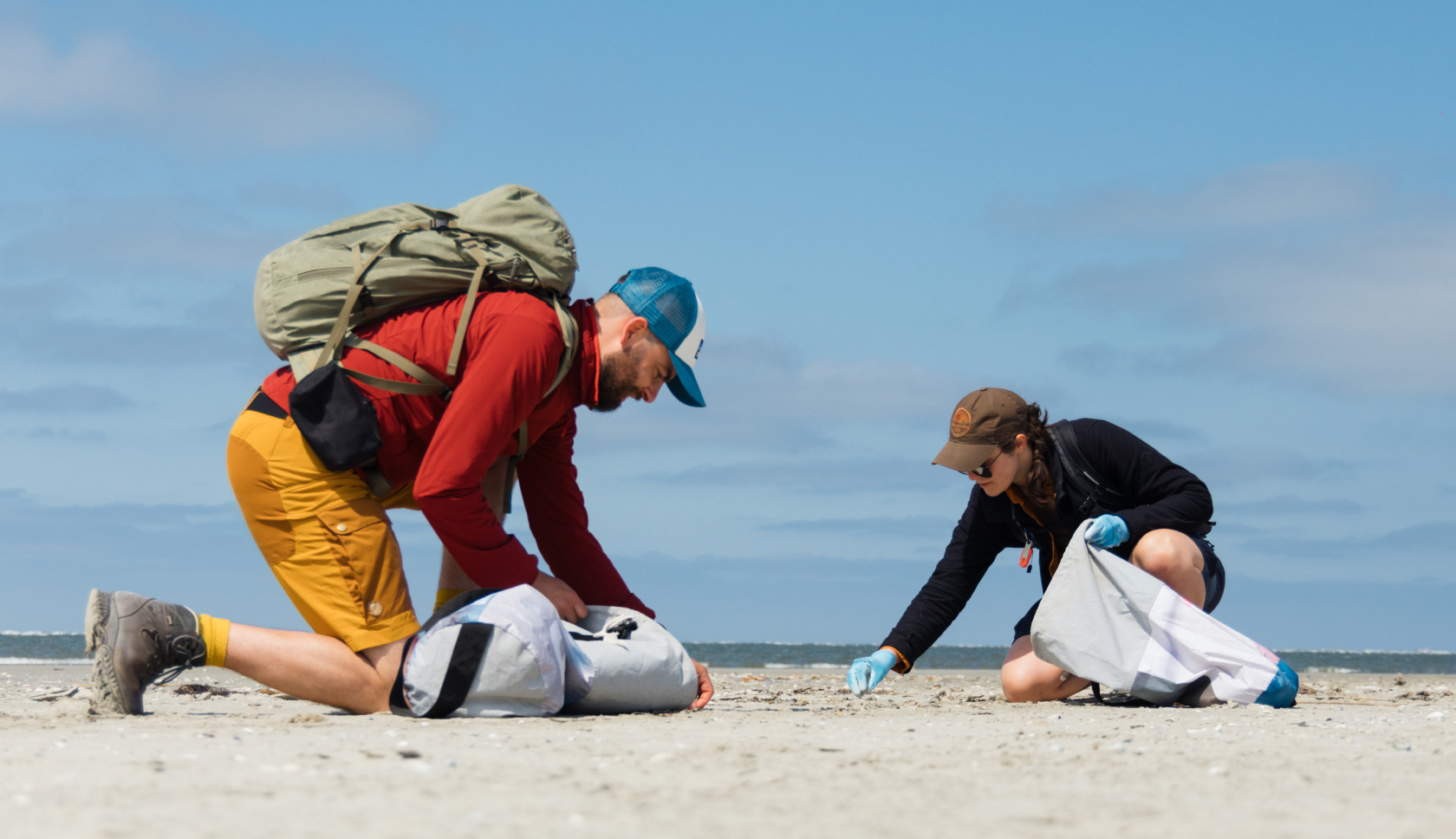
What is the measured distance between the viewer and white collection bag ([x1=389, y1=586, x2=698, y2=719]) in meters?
3.72

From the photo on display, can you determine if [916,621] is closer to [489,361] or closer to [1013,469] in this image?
[1013,469]

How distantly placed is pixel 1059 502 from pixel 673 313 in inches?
78.0

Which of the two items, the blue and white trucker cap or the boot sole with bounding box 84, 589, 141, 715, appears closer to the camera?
the boot sole with bounding box 84, 589, 141, 715

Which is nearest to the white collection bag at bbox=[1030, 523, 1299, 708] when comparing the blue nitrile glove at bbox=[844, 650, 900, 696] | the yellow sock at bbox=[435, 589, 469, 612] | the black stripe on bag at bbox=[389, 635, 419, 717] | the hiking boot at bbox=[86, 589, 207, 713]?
the blue nitrile glove at bbox=[844, 650, 900, 696]

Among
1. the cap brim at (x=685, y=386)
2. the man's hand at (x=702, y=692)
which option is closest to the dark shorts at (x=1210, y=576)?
the man's hand at (x=702, y=692)

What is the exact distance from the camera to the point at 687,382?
4.29 meters

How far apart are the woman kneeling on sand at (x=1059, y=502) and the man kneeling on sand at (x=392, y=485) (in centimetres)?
138

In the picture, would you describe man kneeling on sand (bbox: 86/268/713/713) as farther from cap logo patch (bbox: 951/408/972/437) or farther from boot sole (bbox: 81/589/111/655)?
cap logo patch (bbox: 951/408/972/437)

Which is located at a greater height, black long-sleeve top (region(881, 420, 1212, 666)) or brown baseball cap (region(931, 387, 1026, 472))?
brown baseball cap (region(931, 387, 1026, 472))

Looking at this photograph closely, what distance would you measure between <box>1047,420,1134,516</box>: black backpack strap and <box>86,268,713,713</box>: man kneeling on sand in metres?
1.70

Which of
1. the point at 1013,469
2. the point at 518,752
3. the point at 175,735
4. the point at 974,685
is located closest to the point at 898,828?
the point at 518,752

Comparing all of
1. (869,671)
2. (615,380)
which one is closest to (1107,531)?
(869,671)

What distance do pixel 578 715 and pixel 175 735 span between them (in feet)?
4.45

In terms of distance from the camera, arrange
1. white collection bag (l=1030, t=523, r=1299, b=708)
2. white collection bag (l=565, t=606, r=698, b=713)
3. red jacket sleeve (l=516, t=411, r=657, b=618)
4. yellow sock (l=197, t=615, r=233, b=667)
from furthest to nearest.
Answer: red jacket sleeve (l=516, t=411, r=657, b=618), white collection bag (l=1030, t=523, r=1299, b=708), white collection bag (l=565, t=606, r=698, b=713), yellow sock (l=197, t=615, r=233, b=667)
